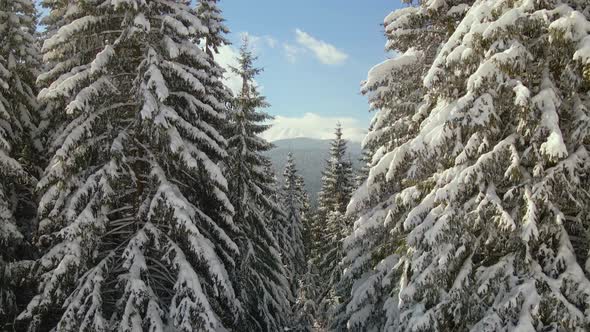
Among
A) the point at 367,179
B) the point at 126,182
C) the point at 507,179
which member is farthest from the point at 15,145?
the point at 507,179

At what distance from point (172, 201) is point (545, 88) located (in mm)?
8159

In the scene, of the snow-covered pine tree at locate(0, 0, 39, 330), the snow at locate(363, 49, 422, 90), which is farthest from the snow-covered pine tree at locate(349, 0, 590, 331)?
the snow-covered pine tree at locate(0, 0, 39, 330)

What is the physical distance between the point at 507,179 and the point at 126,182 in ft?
30.7

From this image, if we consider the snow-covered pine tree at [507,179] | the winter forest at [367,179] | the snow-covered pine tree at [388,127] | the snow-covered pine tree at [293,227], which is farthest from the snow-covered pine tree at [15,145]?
the snow-covered pine tree at [293,227]

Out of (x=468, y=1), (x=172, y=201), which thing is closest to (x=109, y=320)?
(x=172, y=201)

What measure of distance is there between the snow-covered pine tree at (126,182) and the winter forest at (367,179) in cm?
5

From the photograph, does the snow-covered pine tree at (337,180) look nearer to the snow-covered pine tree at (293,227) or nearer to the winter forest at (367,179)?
the snow-covered pine tree at (293,227)

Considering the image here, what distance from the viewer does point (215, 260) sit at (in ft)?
36.5

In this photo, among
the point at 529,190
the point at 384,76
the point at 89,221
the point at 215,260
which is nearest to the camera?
the point at 529,190

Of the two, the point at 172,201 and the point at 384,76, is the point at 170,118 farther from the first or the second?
the point at 384,76

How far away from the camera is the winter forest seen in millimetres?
8055

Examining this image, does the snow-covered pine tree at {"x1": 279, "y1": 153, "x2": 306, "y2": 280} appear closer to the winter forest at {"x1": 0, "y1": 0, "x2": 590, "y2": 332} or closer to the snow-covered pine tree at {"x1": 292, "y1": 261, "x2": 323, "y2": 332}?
the snow-covered pine tree at {"x1": 292, "y1": 261, "x2": 323, "y2": 332}

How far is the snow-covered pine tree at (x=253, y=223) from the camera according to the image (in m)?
17.4

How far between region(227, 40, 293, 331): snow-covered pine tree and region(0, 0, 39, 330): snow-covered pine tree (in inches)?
258
